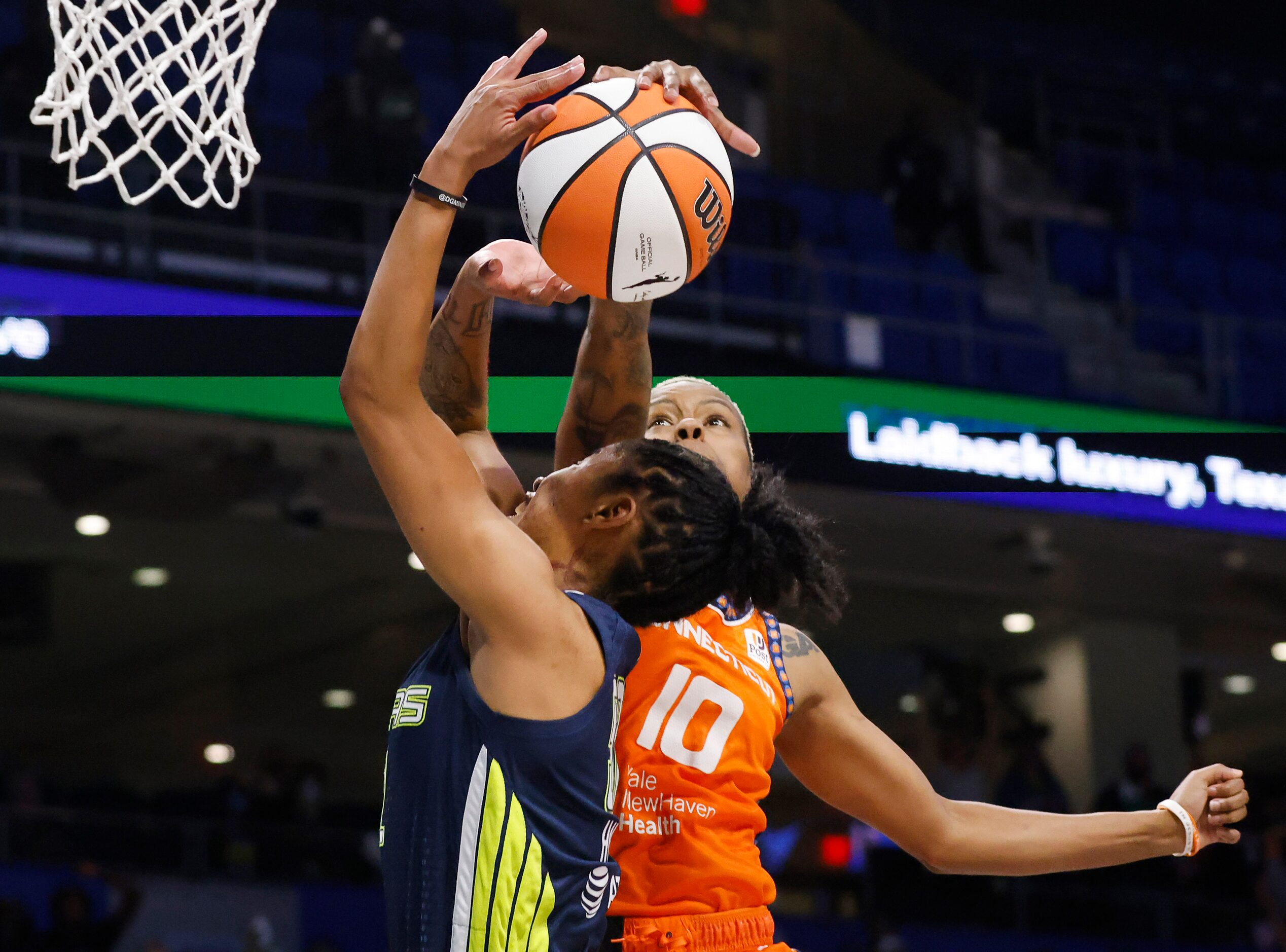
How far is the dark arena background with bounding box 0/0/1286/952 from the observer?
7.82 metres

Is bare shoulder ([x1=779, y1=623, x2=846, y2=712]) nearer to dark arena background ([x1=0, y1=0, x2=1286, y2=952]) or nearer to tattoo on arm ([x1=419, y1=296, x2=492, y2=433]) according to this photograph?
tattoo on arm ([x1=419, y1=296, x2=492, y2=433])

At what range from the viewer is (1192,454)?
9031 mm

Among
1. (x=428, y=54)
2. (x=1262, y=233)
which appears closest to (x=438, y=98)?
(x=428, y=54)

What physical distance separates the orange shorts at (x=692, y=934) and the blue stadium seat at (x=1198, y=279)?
31.2 ft

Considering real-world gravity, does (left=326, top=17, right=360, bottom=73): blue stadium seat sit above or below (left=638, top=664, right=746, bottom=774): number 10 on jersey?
above

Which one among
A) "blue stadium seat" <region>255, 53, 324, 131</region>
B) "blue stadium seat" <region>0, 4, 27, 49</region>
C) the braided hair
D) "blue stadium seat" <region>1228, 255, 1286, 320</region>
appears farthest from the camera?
"blue stadium seat" <region>1228, 255, 1286, 320</region>

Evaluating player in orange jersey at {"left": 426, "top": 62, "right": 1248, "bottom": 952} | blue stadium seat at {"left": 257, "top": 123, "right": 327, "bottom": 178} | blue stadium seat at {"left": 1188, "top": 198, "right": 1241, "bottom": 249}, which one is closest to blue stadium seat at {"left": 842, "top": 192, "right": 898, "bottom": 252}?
blue stadium seat at {"left": 1188, "top": 198, "right": 1241, "bottom": 249}

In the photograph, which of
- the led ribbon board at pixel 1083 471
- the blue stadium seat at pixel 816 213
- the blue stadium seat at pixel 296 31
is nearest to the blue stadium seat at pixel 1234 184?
the blue stadium seat at pixel 816 213

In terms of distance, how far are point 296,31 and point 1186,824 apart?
8400 mm

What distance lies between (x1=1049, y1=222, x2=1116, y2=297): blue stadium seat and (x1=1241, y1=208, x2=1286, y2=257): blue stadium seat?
59.7 inches

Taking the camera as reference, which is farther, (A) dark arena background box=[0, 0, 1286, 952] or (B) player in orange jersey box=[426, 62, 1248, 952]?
(A) dark arena background box=[0, 0, 1286, 952]

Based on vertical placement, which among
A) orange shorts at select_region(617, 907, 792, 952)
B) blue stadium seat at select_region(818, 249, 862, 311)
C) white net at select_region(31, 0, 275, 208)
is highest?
blue stadium seat at select_region(818, 249, 862, 311)

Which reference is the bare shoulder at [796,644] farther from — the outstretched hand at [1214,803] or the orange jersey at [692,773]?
the outstretched hand at [1214,803]

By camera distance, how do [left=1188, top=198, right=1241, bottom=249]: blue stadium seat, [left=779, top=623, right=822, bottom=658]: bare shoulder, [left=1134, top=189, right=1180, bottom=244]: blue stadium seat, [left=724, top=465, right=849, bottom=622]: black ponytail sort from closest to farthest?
[left=724, top=465, right=849, bottom=622]: black ponytail, [left=779, top=623, right=822, bottom=658]: bare shoulder, [left=1134, top=189, right=1180, bottom=244]: blue stadium seat, [left=1188, top=198, right=1241, bottom=249]: blue stadium seat
